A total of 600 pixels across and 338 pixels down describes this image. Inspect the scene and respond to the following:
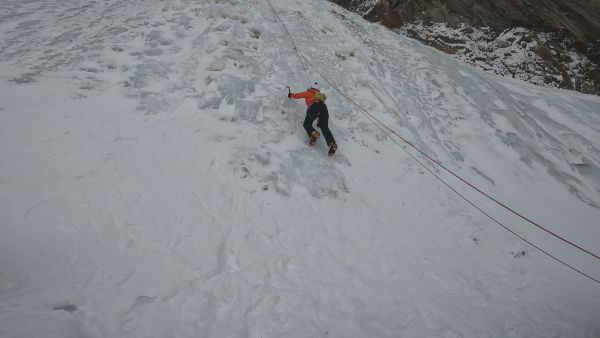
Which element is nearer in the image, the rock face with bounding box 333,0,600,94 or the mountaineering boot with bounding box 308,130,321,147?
the mountaineering boot with bounding box 308,130,321,147

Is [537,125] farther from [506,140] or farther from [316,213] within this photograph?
[316,213]

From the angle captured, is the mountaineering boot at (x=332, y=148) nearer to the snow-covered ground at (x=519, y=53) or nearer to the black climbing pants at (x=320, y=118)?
the black climbing pants at (x=320, y=118)

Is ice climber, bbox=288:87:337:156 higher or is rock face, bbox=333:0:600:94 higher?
rock face, bbox=333:0:600:94

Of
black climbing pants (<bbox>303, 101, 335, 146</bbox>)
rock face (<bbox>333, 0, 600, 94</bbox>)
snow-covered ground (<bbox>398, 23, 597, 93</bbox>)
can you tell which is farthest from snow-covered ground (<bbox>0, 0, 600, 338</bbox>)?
rock face (<bbox>333, 0, 600, 94</bbox>)

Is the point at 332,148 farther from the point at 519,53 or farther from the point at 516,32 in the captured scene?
the point at 516,32

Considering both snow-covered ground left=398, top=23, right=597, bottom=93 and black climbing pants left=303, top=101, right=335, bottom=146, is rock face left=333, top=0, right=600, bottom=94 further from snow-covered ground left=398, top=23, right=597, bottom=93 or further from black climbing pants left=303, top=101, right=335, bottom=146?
black climbing pants left=303, top=101, right=335, bottom=146

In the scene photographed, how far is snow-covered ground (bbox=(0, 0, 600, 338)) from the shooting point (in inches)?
183

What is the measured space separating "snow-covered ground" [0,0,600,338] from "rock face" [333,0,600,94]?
304cm

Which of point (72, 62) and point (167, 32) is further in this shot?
point (167, 32)

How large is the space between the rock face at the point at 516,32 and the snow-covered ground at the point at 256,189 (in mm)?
3045

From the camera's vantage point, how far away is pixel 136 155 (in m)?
6.96

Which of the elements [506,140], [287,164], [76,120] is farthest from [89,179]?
[506,140]

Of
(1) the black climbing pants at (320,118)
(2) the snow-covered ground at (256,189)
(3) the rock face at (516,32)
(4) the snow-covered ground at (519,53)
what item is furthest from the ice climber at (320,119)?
(3) the rock face at (516,32)

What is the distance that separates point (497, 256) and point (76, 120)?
9.90 m
